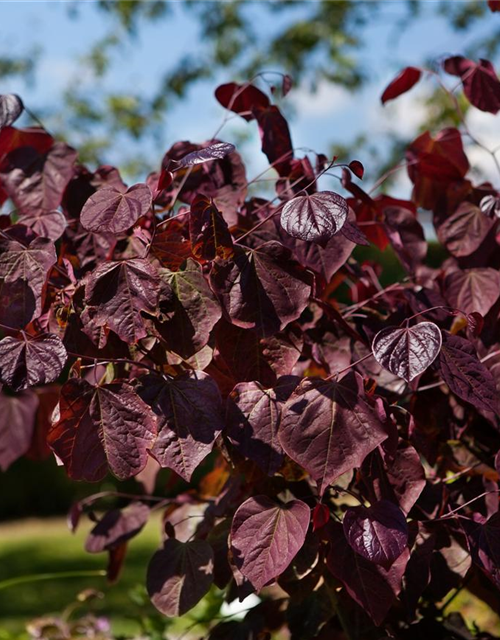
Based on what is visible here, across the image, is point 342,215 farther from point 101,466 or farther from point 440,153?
point 440,153

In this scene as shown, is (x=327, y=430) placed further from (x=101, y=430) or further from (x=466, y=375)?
(x=101, y=430)

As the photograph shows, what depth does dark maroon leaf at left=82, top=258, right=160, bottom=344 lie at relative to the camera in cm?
121

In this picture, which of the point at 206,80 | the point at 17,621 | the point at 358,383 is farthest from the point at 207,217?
the point at 206,80

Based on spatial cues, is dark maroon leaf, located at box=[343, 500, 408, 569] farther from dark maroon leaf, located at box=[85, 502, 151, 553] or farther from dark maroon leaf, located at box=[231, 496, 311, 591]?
dark maroon leaf, located at box=[85, 502, 151, 553]

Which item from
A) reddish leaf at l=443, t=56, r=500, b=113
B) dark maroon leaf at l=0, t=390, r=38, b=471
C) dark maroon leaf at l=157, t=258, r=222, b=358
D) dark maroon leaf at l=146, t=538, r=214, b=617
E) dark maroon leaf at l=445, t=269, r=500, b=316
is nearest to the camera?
dark maroon leaf at l=157, t=258, r=222, b=358

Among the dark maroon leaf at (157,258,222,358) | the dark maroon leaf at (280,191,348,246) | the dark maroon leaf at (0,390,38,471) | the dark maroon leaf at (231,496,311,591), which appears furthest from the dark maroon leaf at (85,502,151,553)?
the dark maroon leaf at (280,191,348,246)

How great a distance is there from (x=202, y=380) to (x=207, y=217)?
26cm

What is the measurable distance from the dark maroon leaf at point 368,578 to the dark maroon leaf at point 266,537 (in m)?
0.10

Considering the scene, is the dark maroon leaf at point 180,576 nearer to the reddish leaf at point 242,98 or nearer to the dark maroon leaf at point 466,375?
the dark maroon leaf at point 466,375

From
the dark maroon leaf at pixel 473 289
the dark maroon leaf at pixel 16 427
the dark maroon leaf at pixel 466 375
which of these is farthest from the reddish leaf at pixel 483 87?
the dark maroon leaf at pixel 16 427

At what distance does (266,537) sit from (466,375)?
404 millimetres

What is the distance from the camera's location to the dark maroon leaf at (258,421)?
1.24 m

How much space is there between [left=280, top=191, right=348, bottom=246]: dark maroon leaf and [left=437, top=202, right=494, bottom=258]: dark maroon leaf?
1.84 feet

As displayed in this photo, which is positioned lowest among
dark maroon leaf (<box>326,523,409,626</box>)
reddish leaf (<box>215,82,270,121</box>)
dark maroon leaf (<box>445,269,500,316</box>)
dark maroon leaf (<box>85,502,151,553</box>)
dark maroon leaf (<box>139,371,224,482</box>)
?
dark maroon leaf (<box>326,523,409,626</box>)
